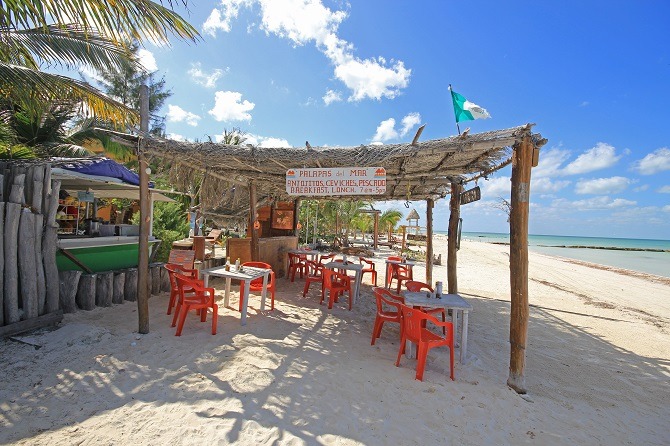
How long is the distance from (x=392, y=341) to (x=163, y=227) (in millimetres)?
9766

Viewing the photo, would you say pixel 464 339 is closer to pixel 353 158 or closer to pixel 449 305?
pixel 449 305

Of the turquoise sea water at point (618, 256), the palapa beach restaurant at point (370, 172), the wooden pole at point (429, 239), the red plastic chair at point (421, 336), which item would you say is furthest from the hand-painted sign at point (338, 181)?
the turquoise sea water at point (618, 256)

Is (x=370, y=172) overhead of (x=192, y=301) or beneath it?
overhead

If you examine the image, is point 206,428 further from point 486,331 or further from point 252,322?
point 486,331

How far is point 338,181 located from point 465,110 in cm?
209

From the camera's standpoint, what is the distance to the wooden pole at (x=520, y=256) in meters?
3.49

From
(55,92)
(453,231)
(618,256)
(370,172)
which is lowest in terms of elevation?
(618,256)

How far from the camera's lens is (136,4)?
3340 mm

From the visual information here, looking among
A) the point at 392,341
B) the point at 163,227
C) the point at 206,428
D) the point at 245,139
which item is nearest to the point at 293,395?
the point at 206,428

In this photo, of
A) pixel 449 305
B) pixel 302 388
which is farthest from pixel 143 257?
pixel 449 305

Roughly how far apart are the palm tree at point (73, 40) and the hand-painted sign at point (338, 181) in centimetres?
224

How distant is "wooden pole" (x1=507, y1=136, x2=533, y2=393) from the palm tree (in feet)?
12.7

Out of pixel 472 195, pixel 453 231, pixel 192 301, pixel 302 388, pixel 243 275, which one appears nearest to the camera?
pixel 302 388

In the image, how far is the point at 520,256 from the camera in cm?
354
